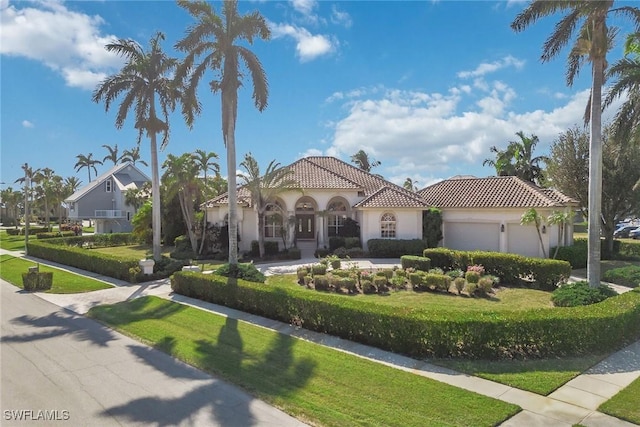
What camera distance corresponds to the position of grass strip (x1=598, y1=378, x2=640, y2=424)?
631 centimetres

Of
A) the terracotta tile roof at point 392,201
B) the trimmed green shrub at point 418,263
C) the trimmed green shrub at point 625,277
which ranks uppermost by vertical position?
the terracotta tile roof at point 392,201

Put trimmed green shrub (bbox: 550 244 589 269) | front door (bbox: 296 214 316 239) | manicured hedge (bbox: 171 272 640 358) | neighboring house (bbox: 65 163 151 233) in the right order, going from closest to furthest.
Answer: manicured hedge (bbox: 171 272 640 358) < trimmed green shrub (bbox: 550 244 589 269) < front door (bbox: 296 214 316 239) < neighboring house (bbox: 65 163 151 233)

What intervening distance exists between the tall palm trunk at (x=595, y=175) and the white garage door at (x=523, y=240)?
1012cm

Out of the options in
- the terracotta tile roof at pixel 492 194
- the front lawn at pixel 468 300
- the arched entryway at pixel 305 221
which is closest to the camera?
the front lawn at pixel 468 300

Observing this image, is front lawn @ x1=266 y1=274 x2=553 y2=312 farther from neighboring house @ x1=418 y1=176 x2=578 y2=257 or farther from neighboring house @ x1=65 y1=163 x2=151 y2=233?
neighboring house @ x1=65 y1=163 x2=151 y2=233

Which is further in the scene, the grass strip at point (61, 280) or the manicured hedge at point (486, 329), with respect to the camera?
the grass strip at point (61, 280)

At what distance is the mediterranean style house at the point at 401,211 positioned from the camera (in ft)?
79.7

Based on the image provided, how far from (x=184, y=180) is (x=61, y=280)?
10958 mm

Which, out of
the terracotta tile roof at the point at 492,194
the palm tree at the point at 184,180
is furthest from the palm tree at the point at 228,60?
the terracotta tile roof at the point at 492,194

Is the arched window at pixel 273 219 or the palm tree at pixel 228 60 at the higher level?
the palm tree at pixel 228 60

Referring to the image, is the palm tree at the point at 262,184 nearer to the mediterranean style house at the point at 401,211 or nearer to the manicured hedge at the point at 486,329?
the mediterranean style house at the point at 401,211

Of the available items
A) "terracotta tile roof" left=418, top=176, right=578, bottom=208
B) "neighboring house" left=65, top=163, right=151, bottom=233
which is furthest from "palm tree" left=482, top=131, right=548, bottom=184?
"neighboring house" left=65, top=163, right=151, bottom=233

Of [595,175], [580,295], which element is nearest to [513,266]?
[580,295]

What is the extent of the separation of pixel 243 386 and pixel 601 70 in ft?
50.6
